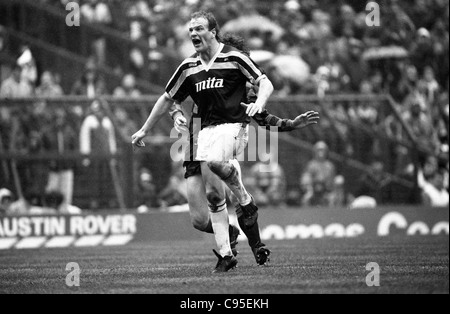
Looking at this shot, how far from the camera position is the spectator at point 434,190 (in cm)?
1925

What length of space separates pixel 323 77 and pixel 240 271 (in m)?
12.2

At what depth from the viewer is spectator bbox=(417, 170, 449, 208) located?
1925cm

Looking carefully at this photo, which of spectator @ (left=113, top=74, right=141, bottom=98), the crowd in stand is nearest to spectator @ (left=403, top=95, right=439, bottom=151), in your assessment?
the crowd in stand

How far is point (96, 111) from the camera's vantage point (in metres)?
17.3

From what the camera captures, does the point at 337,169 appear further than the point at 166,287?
Yes

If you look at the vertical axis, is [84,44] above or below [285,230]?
above

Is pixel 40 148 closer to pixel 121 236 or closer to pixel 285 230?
pixel 121 236

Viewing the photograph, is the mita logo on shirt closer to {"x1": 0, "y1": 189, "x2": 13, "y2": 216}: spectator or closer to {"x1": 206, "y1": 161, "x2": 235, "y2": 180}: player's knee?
{"x1": 206, "y1": 161, "x2": 235, "y2": 180}: player's knee

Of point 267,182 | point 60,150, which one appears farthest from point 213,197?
point 267,182

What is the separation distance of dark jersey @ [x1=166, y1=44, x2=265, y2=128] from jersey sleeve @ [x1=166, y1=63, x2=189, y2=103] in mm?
11
